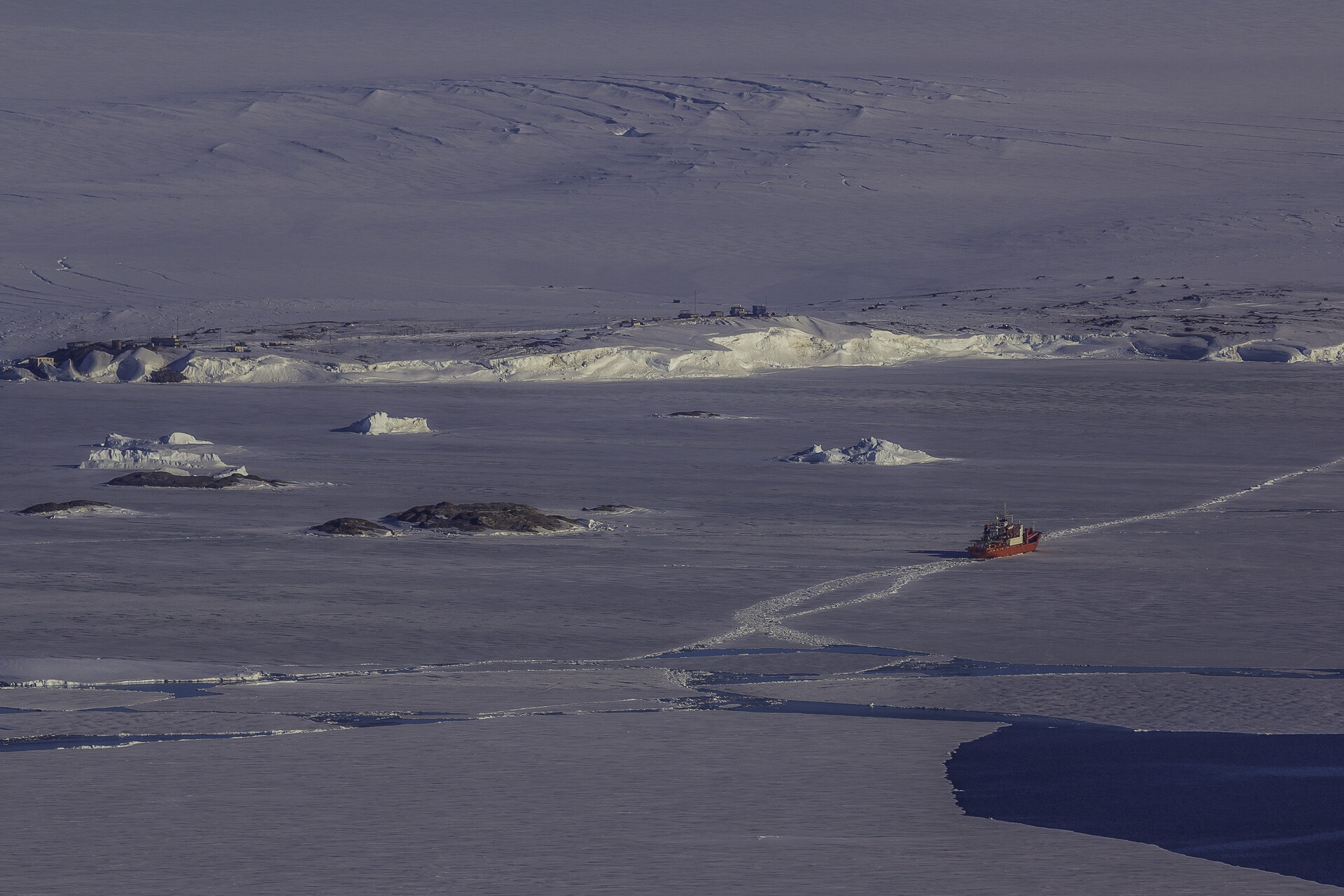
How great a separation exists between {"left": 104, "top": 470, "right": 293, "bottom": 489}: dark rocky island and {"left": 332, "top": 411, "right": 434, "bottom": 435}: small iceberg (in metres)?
7.34

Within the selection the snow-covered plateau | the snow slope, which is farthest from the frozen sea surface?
the snow slope

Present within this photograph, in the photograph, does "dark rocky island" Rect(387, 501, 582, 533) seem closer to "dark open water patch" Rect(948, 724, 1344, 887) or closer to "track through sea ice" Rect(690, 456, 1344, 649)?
"track through sea ice" Rect(690, 456, 1344, 649)

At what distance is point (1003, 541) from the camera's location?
17.8m

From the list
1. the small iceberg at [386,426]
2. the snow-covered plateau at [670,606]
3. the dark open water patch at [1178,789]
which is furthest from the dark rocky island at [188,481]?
the dark open water patch at [1178,789]

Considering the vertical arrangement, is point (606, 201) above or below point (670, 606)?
above

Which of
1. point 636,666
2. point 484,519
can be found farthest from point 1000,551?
point 636,666

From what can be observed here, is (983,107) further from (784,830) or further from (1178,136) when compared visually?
(784,830)

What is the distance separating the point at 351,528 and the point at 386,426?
12.9 metres

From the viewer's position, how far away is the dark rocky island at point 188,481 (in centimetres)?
2322

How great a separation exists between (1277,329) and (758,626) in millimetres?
49121

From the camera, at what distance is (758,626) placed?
45.8ft

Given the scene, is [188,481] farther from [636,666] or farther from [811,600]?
[636,666]

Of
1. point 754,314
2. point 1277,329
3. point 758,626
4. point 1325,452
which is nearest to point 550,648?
point 758,626

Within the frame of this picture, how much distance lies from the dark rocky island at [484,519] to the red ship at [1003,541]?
4.55 metres
